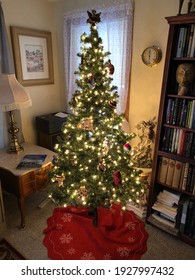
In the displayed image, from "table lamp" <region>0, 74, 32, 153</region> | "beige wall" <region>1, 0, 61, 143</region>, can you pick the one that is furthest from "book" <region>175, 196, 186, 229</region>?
"beige wall" <region>1, 0, 61, 143</region>

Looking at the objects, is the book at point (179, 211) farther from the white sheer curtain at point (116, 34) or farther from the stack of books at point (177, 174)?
the white sheer curtain at point (116, 34)

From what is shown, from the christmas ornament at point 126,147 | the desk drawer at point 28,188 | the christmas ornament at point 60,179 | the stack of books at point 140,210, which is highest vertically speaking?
the christmas ornament at point 126,147

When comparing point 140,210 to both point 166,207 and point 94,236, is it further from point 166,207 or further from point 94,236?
point 94,236

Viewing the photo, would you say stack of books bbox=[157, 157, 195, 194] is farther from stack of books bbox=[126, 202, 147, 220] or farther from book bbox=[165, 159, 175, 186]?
stack of books bbox=[126, 202, 147, 220]

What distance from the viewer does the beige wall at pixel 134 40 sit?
6.51 feet

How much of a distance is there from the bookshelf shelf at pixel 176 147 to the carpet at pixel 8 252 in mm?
1243

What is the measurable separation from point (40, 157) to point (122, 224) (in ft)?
3.39

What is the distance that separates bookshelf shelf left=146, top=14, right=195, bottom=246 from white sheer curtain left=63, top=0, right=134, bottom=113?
0.66m

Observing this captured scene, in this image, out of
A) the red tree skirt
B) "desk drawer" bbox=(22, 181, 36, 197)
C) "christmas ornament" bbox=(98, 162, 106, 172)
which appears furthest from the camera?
"desk drawer" bbox=(22, 181, 36, 197)

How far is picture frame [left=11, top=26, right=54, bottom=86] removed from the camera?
2420 millimetres

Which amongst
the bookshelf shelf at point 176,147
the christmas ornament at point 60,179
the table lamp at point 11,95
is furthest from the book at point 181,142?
the table lamp at point 11,95

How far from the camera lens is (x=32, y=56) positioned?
2.60 meters

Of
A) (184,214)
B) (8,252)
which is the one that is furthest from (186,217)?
(8,252)
